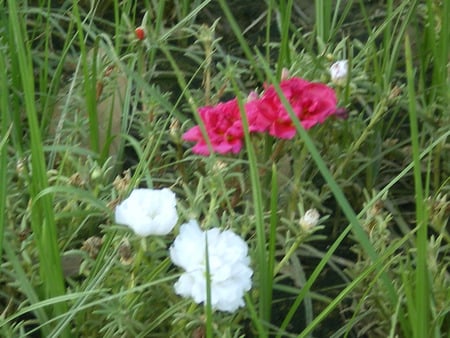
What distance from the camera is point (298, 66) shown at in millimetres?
1531

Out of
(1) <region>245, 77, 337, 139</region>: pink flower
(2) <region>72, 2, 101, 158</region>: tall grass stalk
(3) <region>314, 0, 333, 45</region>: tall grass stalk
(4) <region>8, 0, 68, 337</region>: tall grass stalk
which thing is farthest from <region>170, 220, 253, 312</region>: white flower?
(3) <region>314, 0, 333, 45</region>: tall grass stalk

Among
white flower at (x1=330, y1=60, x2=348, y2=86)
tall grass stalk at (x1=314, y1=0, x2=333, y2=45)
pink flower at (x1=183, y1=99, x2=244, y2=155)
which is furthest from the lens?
tall grass stalk at (x1=314, y1=0, x2=333, y2=45)

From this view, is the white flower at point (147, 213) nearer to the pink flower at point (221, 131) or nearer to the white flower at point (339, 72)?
the pink flower at point (221, 131)

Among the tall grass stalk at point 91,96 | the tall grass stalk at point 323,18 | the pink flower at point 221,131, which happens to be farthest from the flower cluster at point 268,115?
the tall grass stalk at point 323,18

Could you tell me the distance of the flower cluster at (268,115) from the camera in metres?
1.28

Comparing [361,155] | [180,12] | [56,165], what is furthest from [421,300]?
[180,12]

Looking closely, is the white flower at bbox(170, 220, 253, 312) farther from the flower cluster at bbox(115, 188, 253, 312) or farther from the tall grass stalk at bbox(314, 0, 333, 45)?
the tall grass stalk at bbox(314, 0, 333, 45)

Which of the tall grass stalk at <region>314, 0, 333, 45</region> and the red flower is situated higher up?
the red flower

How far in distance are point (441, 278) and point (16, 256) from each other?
52 cm

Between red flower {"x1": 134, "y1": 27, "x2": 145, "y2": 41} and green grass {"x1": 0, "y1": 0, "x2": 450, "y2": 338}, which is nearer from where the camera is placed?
green grass {"x1": 0, "y1": 0, "x2": 450, "y2": 338}

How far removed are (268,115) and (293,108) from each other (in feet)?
0.12

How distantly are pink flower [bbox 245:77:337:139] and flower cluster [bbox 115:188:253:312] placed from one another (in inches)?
9.9

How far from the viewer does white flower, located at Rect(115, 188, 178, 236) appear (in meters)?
1.05

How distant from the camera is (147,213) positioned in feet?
3.47
